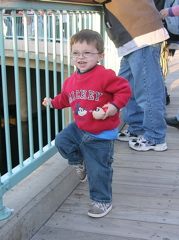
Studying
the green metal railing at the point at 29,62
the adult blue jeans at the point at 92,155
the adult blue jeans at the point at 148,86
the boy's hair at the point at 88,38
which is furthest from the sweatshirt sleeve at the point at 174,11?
the adult blue jeans at the point at 92,155

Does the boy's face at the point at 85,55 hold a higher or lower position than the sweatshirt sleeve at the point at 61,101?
higher

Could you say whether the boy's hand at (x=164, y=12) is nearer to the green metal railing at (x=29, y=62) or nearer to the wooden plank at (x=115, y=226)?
the green metal railing at (x=29, y=62)

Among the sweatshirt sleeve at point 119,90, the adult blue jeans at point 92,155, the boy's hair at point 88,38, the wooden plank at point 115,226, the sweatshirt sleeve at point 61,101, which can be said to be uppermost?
the boy's hair at point 88,38

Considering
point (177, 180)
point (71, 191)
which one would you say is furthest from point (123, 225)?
point (177, 180)

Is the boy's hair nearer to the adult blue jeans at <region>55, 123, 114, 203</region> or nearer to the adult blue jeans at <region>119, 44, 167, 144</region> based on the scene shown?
the adult blue jeans at <region>55, 123, 114, 203</region>

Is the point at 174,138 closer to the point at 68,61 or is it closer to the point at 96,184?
the point at 68,61

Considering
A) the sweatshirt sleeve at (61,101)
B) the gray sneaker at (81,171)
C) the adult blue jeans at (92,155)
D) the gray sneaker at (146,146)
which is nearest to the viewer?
the adult blue jeans at (92,155)

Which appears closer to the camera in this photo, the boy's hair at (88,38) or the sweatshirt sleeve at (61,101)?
the boy's hair at (88,38)

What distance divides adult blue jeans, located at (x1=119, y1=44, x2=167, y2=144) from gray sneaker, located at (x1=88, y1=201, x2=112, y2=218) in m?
1.27

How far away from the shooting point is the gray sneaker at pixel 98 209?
2889 millimetres

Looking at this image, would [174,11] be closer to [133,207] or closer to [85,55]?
[85,55]

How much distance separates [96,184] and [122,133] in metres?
1.64

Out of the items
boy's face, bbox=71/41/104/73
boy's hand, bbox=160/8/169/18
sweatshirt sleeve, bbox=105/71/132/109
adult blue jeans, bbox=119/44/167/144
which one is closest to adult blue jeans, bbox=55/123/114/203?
sweatshirt sleeve, bbox=105/71/132/109

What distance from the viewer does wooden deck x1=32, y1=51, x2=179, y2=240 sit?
2.69 metres
